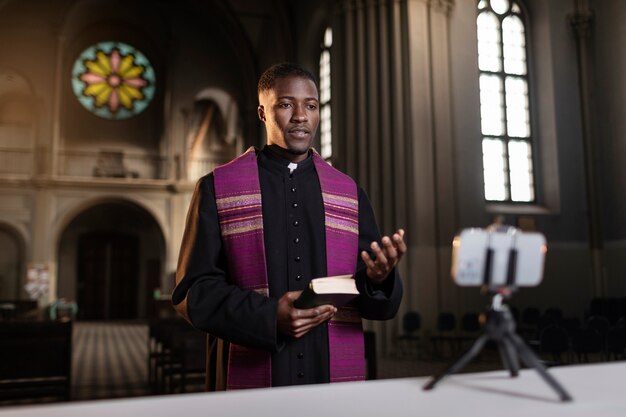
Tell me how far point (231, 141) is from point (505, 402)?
24939 millimetres

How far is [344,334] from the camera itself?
230cm

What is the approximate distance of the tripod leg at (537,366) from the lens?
1172 millimetres

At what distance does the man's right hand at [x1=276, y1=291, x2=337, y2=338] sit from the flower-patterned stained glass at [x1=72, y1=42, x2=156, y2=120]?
2390 cm

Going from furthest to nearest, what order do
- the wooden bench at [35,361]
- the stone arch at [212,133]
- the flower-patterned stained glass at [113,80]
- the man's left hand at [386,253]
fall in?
the stone arch at [212,133] → the flower-patterned stained glass at [113,80] → the wooden bench at [35,361] → the man's left hand at [386,253]

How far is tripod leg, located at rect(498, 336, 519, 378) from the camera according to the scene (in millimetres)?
1225

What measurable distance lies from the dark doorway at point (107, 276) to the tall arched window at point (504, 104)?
1731 centimetres

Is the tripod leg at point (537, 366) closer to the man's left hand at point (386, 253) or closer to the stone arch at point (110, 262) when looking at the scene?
the man's left hand at point (386, 253)

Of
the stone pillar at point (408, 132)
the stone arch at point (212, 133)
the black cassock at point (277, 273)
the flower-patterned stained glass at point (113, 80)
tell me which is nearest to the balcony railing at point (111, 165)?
the stone arch at point (212, 133)

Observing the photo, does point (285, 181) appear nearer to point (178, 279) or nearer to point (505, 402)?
point (178, 279)

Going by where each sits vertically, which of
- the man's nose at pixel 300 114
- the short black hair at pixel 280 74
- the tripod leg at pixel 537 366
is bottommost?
the tripod leg at pixel 537 366

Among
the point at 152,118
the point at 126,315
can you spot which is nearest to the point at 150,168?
the point at 152,118

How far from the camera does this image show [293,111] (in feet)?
7.13

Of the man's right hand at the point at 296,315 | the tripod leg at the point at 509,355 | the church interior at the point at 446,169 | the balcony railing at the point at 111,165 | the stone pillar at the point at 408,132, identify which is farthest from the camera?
the balcony railing at the point at 111,165

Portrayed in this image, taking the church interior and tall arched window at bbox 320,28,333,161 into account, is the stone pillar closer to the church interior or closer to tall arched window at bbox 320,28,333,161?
the church interior
